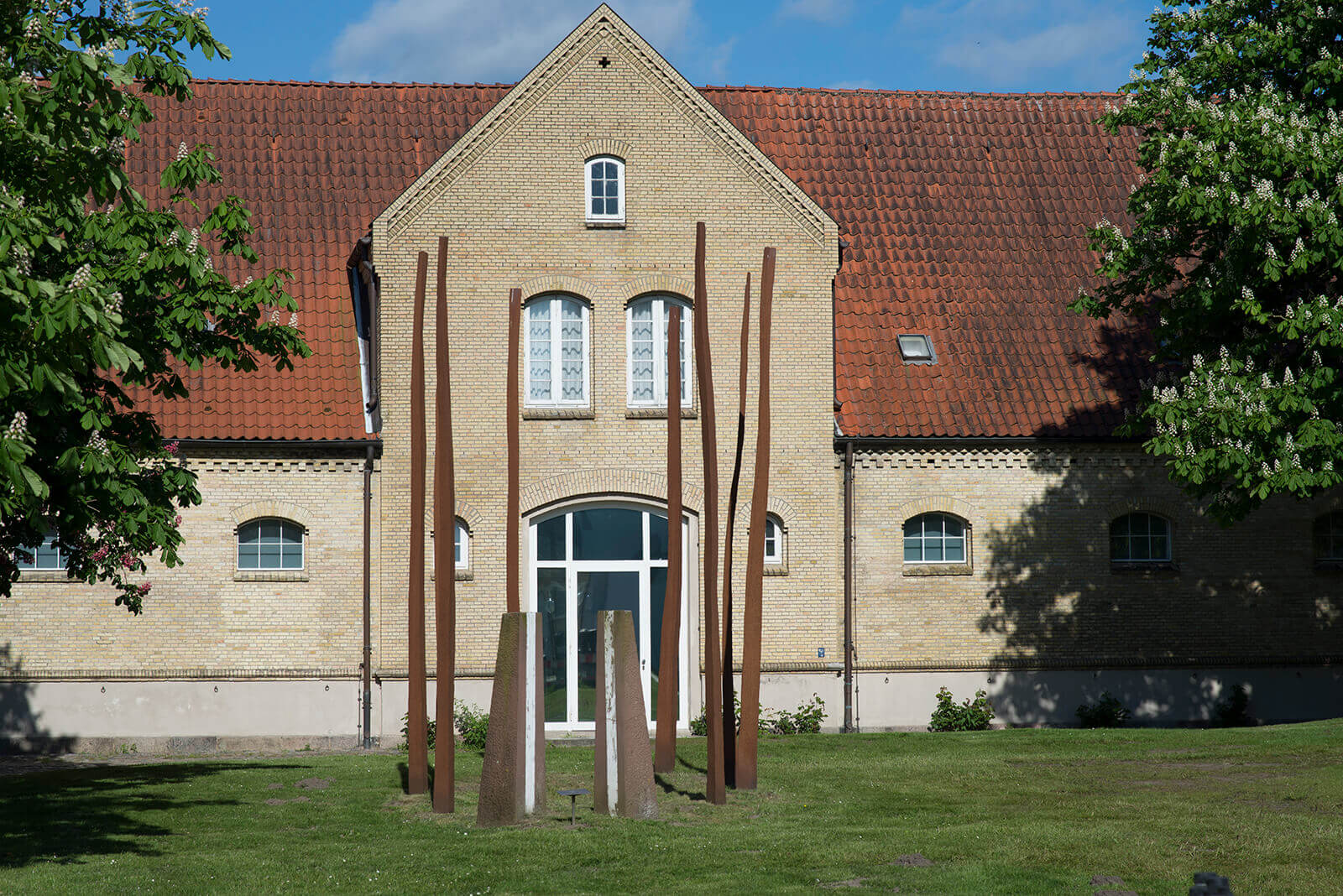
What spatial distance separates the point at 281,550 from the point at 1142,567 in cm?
1354

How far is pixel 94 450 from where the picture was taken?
12.5 meters

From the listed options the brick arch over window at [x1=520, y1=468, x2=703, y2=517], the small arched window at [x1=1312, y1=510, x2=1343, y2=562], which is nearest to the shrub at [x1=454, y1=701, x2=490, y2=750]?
the brick arch over window at [x1=520, y1=468, x2=703, y2=517]

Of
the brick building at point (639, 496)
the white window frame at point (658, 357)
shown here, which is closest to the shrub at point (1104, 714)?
the brick building at point (639, 496)

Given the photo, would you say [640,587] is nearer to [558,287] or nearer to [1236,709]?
[558,287]

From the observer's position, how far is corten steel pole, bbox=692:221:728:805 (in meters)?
14.9

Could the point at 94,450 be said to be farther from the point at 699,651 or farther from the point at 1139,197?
the point at 1139,197

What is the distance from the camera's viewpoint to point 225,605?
73.1 ft

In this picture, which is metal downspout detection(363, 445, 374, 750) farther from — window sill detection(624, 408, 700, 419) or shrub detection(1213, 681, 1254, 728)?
shrub detection(1213, 681, 1254, 728)

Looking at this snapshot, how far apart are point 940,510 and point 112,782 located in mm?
12702

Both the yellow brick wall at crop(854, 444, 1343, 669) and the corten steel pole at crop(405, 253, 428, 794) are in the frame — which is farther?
the yellow brick wall at crop(854, 444, 1343, 669)

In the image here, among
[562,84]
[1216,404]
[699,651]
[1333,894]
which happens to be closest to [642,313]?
[562,84]

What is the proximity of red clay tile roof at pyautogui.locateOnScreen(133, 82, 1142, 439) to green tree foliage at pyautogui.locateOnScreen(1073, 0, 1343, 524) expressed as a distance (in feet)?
14.4

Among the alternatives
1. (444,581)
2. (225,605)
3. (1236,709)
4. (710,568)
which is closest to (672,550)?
(710,568)

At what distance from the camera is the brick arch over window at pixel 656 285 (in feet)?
75.8
